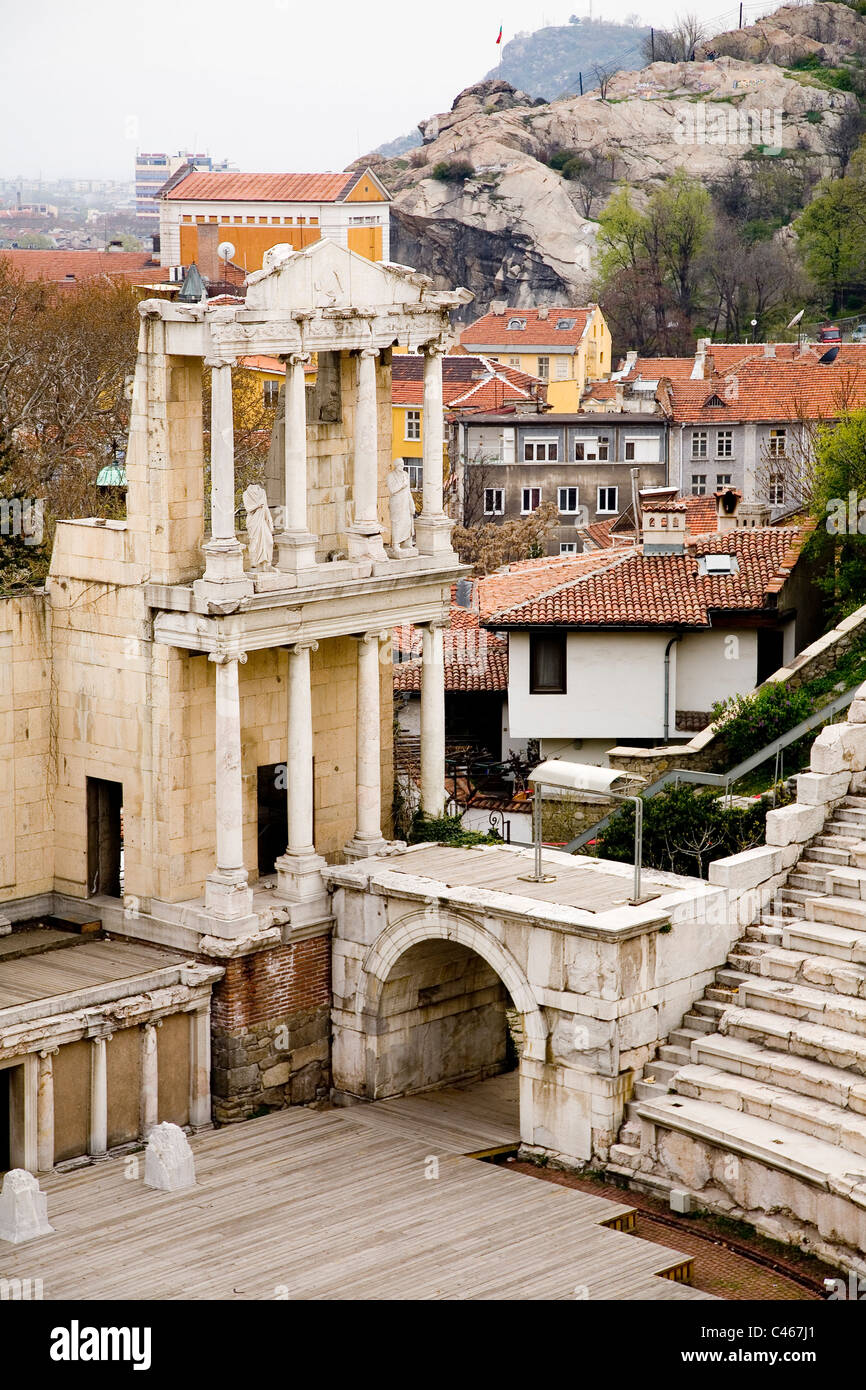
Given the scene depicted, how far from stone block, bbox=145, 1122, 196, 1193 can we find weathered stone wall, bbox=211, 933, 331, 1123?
2.54 meters

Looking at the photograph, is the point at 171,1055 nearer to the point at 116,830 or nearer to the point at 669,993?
the point at 116,830

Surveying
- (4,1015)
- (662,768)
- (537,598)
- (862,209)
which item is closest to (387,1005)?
(4,1015)

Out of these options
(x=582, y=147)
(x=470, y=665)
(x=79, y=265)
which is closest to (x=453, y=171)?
(x=582, y=147)

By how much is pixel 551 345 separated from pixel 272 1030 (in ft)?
273

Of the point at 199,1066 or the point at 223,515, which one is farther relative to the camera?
the point at 199,1066

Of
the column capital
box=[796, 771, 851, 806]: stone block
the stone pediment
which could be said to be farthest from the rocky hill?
the column capital

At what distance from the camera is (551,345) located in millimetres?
114062

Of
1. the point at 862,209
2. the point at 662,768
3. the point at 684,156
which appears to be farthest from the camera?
the point at 684,156

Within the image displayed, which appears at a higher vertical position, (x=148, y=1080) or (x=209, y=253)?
(x=209, y=253)

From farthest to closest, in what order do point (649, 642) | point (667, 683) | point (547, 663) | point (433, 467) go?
point (547, 663) < point (667, 683) < point (649, 642) < point (433, 467)

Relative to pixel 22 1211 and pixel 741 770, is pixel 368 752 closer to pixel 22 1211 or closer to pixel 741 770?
pixel 741 770

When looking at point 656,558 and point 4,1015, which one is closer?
point 4,1015

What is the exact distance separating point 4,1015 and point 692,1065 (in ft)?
33.5

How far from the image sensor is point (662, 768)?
44.4 meters
